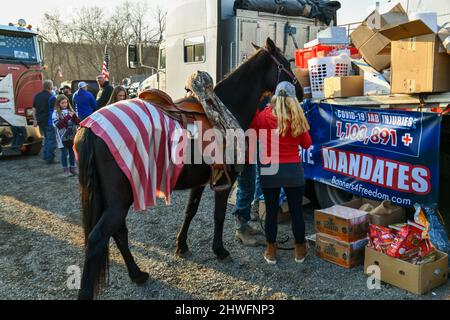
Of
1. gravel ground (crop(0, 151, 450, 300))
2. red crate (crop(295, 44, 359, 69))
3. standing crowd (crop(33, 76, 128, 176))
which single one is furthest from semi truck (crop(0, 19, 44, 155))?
red crate (crop(295, 44, 359, 69))

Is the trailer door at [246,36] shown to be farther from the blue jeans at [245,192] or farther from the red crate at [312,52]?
the blue jeans at [245,192]

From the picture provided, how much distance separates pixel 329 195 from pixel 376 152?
982 mm

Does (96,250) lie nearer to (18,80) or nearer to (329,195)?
(329,195)

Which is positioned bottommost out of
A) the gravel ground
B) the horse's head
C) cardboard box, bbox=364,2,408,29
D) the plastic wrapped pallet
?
the gravel ground

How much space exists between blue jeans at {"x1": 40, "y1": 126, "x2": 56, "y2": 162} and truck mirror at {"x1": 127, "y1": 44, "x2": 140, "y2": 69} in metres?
2.49

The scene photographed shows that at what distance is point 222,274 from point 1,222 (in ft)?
10.8

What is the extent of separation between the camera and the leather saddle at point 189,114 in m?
3.29

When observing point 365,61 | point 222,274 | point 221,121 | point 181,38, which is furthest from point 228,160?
point 181,38

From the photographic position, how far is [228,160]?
351 centimetres

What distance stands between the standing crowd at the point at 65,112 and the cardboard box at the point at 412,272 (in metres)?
4.76

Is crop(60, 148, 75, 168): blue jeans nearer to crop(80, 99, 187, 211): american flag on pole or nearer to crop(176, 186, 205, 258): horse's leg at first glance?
crop(176, 186, 205, 258): horse's leg

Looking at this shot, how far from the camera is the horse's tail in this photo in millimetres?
2910

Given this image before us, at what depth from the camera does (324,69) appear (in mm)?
4840

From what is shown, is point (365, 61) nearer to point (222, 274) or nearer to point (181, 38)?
point (222, 274)
